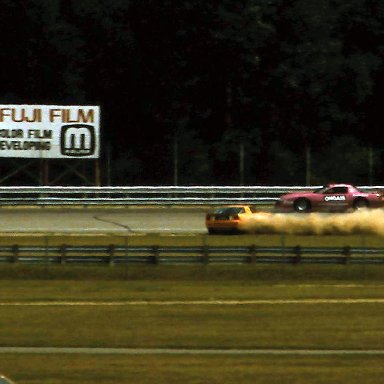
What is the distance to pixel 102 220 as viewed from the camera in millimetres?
44188

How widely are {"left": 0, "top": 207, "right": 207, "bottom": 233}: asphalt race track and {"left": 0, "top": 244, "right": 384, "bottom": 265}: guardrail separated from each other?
6512 millimetres

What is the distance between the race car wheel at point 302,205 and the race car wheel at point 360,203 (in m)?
1.54

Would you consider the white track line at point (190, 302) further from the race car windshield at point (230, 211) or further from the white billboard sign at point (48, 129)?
the white billboard sign at point (48, 129)

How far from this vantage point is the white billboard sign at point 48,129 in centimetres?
5394

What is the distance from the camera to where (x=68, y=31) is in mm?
60125

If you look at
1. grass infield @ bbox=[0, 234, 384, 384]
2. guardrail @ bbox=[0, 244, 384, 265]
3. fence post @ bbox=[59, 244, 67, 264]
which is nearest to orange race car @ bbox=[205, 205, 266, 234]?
grass infield @ bbox=[0, 234, 384, 384]

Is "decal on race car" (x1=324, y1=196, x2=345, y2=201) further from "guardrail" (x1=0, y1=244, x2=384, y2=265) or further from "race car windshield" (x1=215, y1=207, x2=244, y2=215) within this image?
"guardrail" (x1=0, y1=244, x2=384, y2=265)

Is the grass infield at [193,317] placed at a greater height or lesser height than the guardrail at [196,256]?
lesser

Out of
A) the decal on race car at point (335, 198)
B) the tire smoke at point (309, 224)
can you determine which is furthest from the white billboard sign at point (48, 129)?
the tire smoke at point (309, 224)

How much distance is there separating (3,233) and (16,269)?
704 centimetres

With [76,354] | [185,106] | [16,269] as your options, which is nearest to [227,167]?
[185,106]

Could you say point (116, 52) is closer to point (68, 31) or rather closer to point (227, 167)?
point (68, 31)

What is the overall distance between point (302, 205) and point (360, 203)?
77.1 inches

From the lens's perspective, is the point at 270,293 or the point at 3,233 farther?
the point at 3,233
